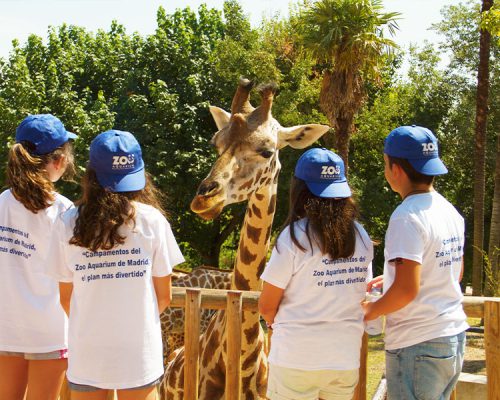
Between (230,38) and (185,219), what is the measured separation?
20.3ft

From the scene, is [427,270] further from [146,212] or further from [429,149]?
[146,212]

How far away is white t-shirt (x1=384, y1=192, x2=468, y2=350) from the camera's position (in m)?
3.01

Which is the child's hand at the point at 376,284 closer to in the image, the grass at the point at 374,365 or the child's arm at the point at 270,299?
the child's arm at the point at 270,299

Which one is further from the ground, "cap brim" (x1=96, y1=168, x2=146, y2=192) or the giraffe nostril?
"cap brim" (x1=96, y1=168, x2=146, y2=192)

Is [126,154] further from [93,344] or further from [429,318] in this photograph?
[429,318]

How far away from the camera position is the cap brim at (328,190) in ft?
10.4

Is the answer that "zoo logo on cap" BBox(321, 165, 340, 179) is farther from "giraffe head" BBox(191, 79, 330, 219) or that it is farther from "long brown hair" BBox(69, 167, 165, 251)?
"giraffe head" BBox(191, 79, 330, 219)

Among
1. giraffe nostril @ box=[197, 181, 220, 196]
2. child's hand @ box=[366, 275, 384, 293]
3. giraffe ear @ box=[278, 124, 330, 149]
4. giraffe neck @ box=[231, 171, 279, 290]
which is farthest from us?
giraffe ear @ box=[278, 124, 330, 149]

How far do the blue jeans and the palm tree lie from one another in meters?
13.9

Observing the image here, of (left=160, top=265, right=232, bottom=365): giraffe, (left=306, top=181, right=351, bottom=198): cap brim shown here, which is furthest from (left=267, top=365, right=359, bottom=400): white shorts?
(left=160, top=265, right=232, bottom=365): giraffe

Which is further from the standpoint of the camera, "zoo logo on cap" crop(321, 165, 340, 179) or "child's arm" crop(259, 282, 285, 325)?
"zoo logo on cap" crop(321, 165, 340, 179)

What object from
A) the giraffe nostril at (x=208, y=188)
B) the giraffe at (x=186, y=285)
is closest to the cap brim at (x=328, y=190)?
the giraffe nostril at (x=208, y=188)

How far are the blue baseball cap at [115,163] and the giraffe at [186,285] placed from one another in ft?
23.6

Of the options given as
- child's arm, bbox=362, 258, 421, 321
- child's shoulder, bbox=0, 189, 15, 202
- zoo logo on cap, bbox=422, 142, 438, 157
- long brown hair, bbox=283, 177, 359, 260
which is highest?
zoo logo on cap, bbox=422, 142, 438, 157
